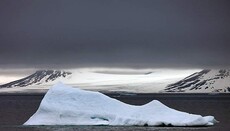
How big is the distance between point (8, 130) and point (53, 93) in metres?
4.71

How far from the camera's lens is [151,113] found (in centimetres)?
4359

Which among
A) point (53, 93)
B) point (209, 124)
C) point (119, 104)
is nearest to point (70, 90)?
point (53, 93)

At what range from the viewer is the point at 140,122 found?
43.9 metres

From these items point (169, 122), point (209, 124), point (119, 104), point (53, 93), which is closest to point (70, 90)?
point (53, 93)

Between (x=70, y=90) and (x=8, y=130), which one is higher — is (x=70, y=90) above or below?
above

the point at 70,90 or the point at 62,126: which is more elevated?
the point at 70,90

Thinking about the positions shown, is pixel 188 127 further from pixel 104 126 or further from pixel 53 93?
pixel 53 93

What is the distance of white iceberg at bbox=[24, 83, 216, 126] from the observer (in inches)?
1708

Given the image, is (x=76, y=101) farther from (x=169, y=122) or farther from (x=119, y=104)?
(x=169, y=122)

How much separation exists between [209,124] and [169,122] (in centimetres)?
402

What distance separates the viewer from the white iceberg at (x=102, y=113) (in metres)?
43.4

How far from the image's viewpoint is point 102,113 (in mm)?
43312

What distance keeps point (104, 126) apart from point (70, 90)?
13.2 ft

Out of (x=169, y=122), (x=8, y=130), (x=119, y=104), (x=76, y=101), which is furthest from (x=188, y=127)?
(x=8, y=130)
